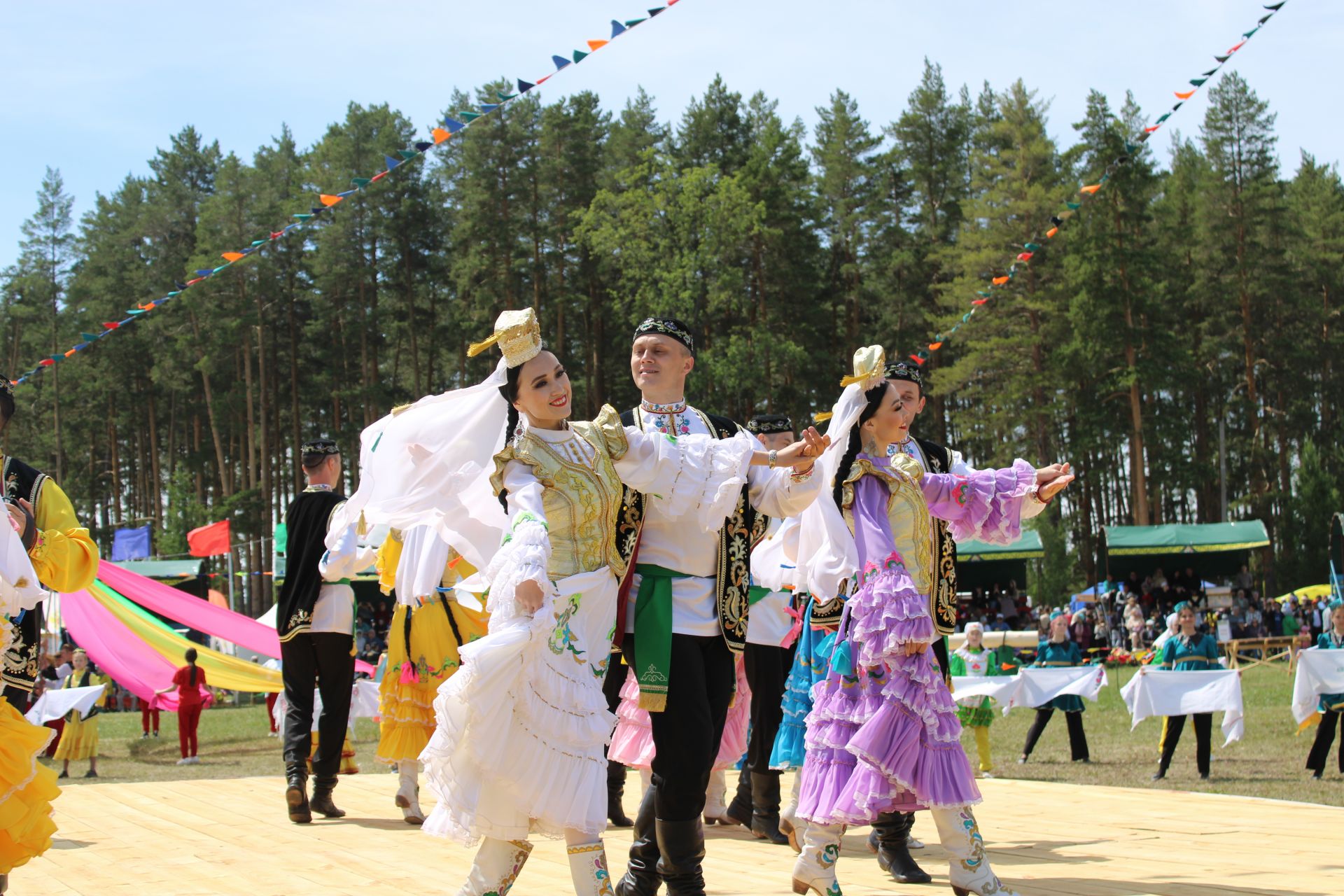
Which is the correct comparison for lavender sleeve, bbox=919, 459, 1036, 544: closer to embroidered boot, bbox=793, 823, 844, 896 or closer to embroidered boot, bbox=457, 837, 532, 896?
embroidered boot, bbox=793, 823, 844, 896

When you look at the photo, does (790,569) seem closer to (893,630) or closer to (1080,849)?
(893,630)

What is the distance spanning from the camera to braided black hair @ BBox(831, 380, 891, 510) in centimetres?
441

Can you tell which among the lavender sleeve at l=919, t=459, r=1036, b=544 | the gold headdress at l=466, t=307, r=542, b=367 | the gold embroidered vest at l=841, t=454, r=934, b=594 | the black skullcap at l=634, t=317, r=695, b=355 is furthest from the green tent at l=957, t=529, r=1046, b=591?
the gold headdress at l=466, t=307, r=542, b=367

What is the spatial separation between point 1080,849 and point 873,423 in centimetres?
203

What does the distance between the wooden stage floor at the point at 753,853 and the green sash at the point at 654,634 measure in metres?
1.03

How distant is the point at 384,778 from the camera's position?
8.72m

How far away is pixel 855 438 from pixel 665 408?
2.45 ft

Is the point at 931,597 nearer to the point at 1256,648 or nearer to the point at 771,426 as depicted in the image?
the point at 771,426

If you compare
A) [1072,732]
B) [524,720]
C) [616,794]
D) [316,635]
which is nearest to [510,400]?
[524,720]

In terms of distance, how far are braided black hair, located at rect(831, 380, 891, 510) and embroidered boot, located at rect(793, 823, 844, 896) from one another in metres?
1.10

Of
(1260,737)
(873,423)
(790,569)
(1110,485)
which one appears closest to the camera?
(873,423)

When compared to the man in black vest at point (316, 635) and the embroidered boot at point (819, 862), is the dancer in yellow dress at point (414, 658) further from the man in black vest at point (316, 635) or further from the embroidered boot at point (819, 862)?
the embroidered boot at point (819, 862)

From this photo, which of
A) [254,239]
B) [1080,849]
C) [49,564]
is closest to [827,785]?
[1080,849]

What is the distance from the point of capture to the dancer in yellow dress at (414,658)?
6.46 m
